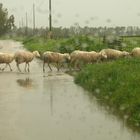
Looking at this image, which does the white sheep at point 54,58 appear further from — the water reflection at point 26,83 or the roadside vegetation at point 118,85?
the roadside vegetation at point 118,85

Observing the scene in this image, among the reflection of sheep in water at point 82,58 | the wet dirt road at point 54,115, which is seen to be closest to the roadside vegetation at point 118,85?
the wet dirt road at point 54,115

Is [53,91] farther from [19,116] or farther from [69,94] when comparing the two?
[19,116]

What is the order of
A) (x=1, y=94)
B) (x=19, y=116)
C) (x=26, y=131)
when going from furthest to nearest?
(x=1, y=94)
(x=19, y=116)
(x=26, y=131)

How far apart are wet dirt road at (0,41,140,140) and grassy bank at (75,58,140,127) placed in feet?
1.09

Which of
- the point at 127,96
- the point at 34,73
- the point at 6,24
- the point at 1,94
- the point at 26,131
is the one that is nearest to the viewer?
the point at 26,131

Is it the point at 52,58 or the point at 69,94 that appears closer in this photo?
the point at 69,94

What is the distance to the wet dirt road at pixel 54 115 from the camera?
10.3 meters

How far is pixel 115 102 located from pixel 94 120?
6.17 feet

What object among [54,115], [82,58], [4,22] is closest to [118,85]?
[54,115]

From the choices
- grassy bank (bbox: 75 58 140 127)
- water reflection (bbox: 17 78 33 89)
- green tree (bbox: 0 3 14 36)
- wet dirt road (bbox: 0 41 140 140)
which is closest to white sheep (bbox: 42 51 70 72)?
water reflection (bbox: 17 78 33 89)

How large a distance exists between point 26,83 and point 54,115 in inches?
269

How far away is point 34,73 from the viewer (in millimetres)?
23141

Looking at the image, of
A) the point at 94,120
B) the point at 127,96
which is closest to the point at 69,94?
the point at 127,96

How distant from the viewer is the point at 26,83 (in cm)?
1902
